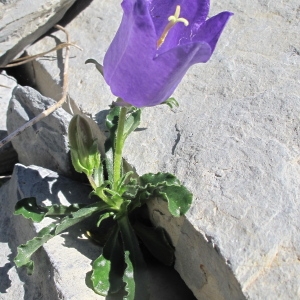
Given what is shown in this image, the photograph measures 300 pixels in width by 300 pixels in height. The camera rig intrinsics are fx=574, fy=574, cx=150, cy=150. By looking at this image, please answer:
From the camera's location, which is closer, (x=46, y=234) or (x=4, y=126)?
(x=46, y=234)

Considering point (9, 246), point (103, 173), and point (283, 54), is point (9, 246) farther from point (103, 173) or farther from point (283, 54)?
point (283, 54)

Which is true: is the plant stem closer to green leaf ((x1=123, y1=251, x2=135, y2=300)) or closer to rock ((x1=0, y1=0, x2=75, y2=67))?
green leaf ((x1=123, y1=251, x2=135, y2=300))

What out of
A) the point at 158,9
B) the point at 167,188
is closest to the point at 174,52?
the point at 158,9

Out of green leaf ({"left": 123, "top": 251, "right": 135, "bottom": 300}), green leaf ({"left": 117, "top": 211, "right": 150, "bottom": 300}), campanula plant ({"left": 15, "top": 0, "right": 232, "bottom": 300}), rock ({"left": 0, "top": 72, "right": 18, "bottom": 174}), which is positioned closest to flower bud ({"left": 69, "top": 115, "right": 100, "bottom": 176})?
campanula plant ({"left": 15, "top": 0, "right": 232, "bottom": 300})

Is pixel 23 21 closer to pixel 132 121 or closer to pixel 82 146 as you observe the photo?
pixel 132 121

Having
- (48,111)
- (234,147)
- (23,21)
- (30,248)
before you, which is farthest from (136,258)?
(23,21)
